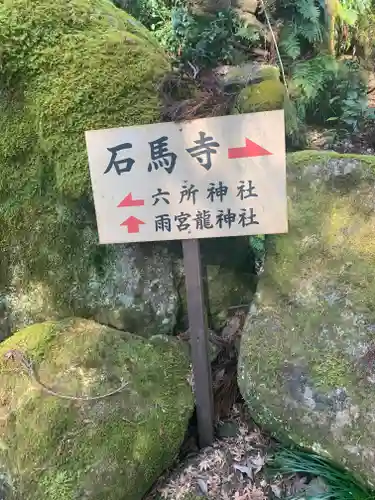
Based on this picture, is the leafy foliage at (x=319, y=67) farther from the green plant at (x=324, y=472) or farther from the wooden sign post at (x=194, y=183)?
the green plant at (x=324, y=472)

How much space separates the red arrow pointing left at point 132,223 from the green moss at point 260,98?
1.02m

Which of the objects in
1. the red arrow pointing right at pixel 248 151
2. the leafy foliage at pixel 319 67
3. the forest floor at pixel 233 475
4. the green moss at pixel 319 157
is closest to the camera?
the red arrow pointing right at pixel 248 151

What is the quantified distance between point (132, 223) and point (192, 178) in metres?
0.47

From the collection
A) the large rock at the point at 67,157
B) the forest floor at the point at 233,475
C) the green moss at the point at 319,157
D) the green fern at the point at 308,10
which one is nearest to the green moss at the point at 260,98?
the green moss at the point at 319,157

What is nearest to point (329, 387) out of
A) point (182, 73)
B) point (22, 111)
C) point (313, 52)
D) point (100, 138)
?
point (100, 138)

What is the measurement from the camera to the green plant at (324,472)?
8.93 ft

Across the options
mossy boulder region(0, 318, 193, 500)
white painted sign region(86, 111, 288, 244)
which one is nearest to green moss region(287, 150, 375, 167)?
white painted sign region(86, 111, 288, 244)

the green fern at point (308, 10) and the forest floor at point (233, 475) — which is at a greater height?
the green fern at point (308, 10)

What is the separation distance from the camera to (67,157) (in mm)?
3377

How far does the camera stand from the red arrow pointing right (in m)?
2.68

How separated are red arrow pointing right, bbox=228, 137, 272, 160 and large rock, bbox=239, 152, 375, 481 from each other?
0.58 meters

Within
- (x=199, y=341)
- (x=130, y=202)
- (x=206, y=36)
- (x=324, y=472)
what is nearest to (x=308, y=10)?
(x=206, y=36)

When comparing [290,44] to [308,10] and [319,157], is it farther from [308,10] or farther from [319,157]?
[319,157]

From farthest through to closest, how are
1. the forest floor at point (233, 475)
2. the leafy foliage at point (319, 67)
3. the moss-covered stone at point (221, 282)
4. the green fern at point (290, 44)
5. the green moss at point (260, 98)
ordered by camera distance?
the green fern at point (290, 44), the leafy foliage at point (319, 67), the moss-covered stone at point (221, 282), the green moss at point (260, 98), the forest floor at point (233, 475)
